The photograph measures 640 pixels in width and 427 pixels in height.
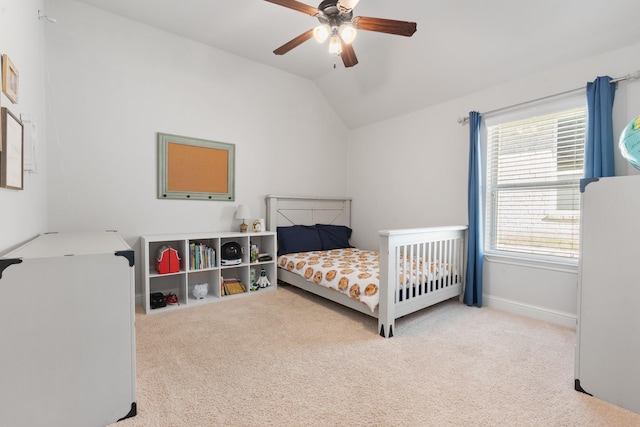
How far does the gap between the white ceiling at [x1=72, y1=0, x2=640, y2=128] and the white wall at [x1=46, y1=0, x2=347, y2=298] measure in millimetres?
223

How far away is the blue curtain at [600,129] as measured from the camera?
2.25 meters

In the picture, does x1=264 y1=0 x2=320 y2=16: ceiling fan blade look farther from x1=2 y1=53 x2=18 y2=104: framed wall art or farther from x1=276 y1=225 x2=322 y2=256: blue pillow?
x1=276 y1=225 x2=322 y2=256: blue pillow

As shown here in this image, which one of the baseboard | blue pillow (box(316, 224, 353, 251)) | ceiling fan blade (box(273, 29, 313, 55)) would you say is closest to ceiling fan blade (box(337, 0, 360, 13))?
ceiling fan blade (box(273, 29, 313, 55))

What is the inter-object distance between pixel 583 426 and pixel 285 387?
1.43m

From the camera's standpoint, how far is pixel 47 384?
47.6 inches

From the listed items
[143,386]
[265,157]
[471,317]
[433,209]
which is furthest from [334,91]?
[143,386]

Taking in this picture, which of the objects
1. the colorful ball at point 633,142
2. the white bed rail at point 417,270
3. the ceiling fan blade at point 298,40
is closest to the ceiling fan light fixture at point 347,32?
the ceiling fan blade at point 298,40

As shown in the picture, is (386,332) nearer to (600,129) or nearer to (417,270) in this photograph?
(417,270)

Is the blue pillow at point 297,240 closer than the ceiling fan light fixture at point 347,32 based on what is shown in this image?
No

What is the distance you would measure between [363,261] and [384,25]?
7.08 feet

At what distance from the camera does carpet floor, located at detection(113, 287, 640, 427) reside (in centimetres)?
142

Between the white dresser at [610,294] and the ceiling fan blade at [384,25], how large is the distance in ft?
4.69

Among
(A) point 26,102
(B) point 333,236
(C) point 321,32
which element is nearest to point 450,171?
(B) point 333,236

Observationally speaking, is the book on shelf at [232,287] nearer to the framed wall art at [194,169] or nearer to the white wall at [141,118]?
the white wall at [141,118]
